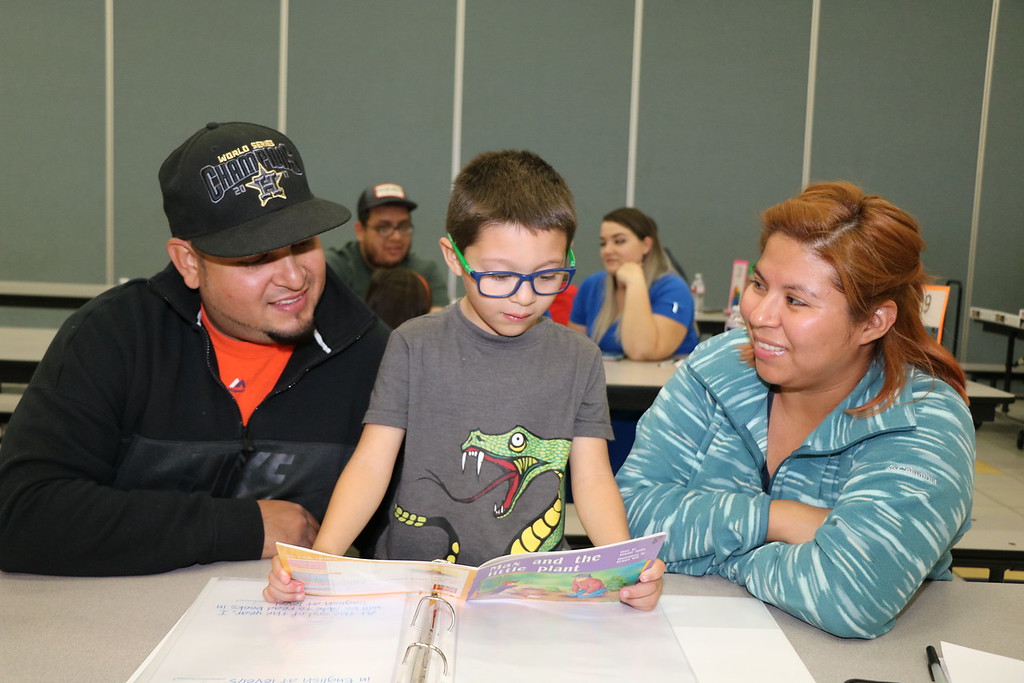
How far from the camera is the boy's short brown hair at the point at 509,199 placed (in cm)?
131

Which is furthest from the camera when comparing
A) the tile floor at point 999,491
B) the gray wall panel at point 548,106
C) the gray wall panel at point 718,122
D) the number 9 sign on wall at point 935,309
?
the gray wall panel at point 718,122

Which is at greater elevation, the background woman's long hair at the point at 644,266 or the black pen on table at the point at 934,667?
the background woman's long hair at the point at 644,266

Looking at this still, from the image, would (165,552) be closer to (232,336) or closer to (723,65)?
(232,336)

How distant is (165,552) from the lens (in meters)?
1.25

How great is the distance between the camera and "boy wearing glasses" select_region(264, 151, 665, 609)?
1313 millimetres

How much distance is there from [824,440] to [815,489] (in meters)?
0.10

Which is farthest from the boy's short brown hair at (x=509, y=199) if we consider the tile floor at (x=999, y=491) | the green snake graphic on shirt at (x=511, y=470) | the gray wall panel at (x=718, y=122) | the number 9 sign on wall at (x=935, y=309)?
the gray wall panel at (x=718, y=122)

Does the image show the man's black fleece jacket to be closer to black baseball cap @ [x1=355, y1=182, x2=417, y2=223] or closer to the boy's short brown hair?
the boy's short brown hair

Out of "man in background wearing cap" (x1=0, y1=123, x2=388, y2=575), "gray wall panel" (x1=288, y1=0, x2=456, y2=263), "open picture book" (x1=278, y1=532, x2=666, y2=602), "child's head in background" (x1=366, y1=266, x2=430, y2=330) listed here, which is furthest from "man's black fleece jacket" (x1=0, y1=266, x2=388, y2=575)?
"gray wall panel" (x1=288, y1=0, x2=456, y2=263)

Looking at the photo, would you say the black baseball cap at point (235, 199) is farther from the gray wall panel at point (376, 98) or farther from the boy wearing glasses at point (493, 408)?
the gray wall panel at point (376, 98)

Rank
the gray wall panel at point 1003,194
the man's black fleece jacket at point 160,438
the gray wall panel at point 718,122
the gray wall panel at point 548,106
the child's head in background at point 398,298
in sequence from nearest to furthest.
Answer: the man's black fleece jacket at point 160,438
the child's head in background at point 398,298
the gray wall panel at point 548,106
the gray wall panel at point 718,122
the gray wall panel at point 1003,194

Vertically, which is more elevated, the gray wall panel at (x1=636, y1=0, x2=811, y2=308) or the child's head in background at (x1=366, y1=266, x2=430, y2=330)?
the gray wall panel at (x1=636, y1=0, x2=811, y2=308)

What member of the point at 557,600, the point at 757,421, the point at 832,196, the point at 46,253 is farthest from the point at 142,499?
the point at 46,253

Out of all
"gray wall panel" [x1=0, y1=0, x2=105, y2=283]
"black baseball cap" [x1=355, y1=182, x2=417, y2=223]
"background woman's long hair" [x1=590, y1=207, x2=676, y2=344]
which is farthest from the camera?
"gray wall panel" [x1=0, y1=0, x2=105, y2=283]
